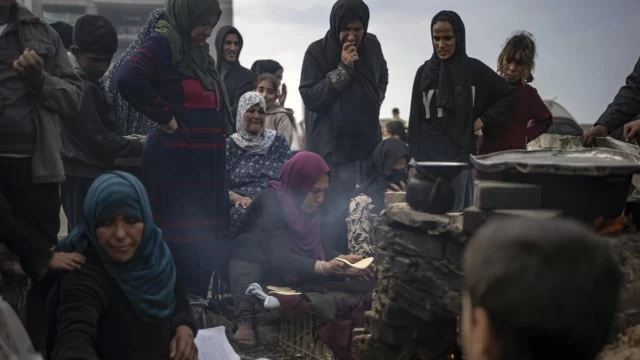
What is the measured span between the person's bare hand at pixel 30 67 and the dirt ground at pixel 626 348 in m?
2.90

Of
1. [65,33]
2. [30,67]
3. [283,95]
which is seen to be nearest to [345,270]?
[30,67]

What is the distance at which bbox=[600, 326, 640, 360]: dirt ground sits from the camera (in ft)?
11.0

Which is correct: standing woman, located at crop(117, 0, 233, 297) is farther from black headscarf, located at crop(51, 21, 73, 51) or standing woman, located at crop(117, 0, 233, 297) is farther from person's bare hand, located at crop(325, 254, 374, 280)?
black headscarf, located at crop(51, 21, 73, 51)

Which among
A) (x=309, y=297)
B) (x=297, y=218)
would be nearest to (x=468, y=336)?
(x=309, y=297)

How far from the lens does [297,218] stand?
4789 mm

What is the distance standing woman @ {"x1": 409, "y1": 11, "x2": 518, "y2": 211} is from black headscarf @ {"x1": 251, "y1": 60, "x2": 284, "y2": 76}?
2.33 m

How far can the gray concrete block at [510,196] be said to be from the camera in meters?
3.32

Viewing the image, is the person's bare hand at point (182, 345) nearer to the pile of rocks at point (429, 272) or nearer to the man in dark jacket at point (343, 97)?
the pile of rocks at point (429, 272)

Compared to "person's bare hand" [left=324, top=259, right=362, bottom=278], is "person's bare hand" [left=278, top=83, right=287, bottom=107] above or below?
above

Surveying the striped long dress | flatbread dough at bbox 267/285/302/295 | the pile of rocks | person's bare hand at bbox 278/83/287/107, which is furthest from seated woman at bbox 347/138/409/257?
person's bare hand at bbox 278/83/287/107

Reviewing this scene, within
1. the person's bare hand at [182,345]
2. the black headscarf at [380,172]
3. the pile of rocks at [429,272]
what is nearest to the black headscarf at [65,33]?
the black headscarf at [380,172]

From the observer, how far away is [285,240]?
15.6 ft

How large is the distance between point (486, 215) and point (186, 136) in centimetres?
186

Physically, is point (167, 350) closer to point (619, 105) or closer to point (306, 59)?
point (306, 59)
